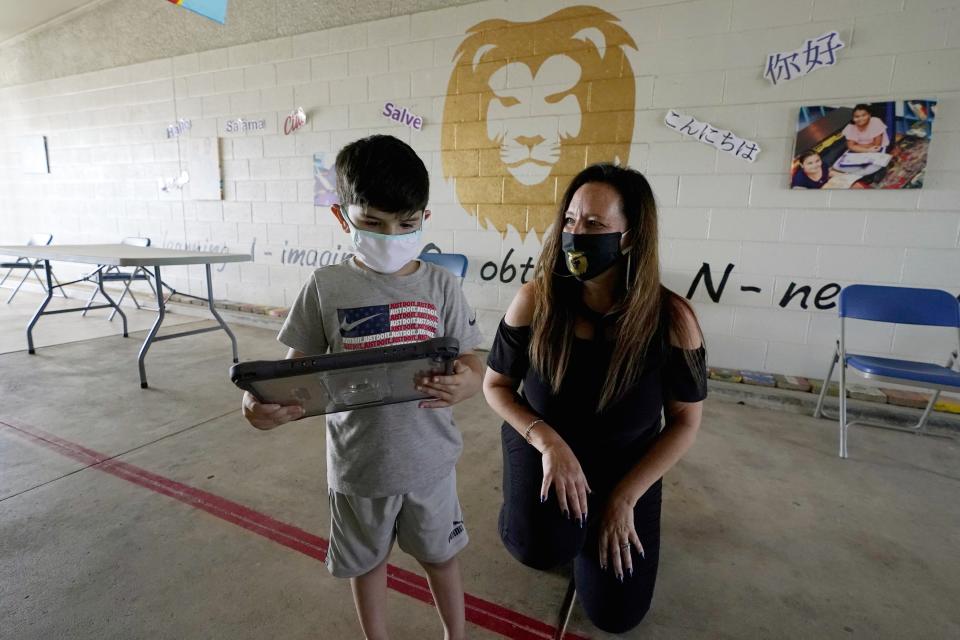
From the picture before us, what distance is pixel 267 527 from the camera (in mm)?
1546

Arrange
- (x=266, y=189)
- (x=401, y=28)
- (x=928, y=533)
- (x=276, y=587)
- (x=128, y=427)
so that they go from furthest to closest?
(x=266, y=189) < (x=401, y=28) < (x=128, y=427) < (x=928, y=533) < (x=276, y=587)

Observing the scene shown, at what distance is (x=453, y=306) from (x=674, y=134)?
255 centimetres

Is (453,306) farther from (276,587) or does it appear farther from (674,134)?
(674,134)

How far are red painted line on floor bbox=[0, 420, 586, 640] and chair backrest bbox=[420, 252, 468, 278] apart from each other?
2024 millimetres

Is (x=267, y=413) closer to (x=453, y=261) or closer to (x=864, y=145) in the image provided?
(x=453, y=261)

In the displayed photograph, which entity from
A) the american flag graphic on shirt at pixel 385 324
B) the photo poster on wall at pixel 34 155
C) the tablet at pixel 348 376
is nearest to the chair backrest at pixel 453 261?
the american flag graphic on shirt at pixel 385 324

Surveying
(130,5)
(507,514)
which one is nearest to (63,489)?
(507,514)

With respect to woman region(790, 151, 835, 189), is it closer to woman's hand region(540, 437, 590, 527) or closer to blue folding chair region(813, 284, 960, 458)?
blue folding chair region(813, 284, 960, 458)

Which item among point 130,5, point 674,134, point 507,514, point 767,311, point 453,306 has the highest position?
point 130,5

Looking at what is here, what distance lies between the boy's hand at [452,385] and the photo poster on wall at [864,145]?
2.70 metres

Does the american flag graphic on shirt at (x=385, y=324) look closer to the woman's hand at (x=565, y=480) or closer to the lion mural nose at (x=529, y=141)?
the woman's hand at (x=565, y=480)

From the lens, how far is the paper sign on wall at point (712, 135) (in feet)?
9.00

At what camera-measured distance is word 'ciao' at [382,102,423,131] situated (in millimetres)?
3617

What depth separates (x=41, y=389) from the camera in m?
2.75
